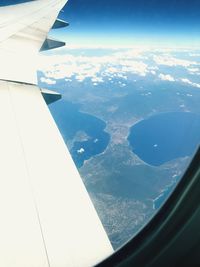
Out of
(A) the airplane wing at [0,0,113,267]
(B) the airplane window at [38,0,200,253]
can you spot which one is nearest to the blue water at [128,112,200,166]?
(B) the airplane window at [38,0,200,253]

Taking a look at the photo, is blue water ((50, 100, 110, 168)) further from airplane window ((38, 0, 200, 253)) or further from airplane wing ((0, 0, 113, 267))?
airplane wing ((0, 0, 113, 267))

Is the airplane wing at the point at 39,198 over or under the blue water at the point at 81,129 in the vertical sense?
over

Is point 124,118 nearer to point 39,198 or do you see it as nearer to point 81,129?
point 81,129

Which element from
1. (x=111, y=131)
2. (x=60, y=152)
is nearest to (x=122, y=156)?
(x=111, y=131)

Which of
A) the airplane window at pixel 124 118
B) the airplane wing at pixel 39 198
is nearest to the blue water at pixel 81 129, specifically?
the airplane window at pixel 124 118

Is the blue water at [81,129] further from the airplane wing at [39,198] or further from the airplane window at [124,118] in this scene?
the airplane wing at [39,198]

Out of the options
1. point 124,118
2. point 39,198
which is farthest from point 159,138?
point 39,198
